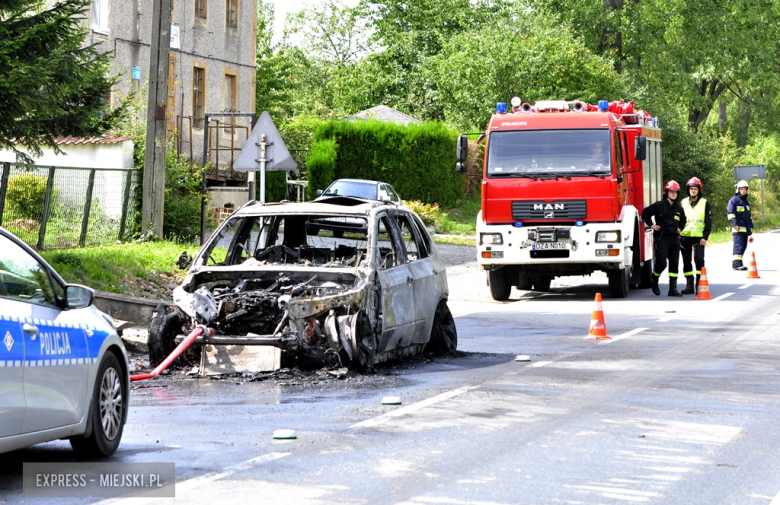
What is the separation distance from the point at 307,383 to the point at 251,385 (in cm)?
45

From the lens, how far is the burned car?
34.1 ft

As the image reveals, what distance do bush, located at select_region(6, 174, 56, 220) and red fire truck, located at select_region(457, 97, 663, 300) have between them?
668 cm

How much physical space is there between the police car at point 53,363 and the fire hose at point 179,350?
8.88ft

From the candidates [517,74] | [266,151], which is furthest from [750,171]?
[266,151]

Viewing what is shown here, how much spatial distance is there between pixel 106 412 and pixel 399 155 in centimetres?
3694

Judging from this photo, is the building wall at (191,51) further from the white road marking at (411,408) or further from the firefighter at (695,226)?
the white road marking at (411,408)

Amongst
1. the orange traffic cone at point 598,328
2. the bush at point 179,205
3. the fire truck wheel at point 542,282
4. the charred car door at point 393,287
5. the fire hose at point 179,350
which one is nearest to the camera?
the fire hose at point 179,350

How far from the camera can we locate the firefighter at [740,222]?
27031mm

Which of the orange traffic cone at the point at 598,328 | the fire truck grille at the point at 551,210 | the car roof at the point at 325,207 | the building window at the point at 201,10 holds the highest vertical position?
the building window at the point at 201,10

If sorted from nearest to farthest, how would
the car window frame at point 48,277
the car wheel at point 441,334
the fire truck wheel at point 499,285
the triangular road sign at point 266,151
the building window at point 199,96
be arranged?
the car window frame at point 48,277
the car wheel at point 441,334
the triangular road sign at point 266,151
the fire truck wheel at point 499,285
the building window at point 199,96

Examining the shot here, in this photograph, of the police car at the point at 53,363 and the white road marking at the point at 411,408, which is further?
the white road marking at the point at 411,408

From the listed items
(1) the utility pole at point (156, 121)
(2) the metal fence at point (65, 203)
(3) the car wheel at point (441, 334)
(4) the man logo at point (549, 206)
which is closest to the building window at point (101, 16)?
(2) the metal fence at point (65, 203)

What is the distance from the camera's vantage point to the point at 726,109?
8575cm

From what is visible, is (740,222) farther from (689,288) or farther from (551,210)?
(551,210)
